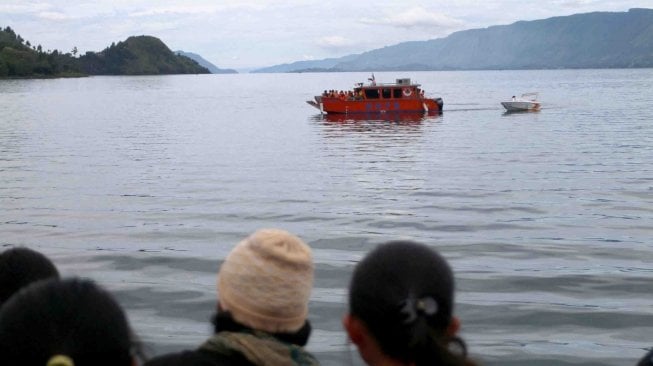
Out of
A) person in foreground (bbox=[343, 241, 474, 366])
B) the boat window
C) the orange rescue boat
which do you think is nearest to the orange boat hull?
the orange rescue boat

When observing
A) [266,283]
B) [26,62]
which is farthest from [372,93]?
[26,62]

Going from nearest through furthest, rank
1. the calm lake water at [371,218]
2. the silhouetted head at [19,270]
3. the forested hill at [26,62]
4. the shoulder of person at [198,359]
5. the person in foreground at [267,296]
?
the shoulder of person at [198,359]
the person in foreground at [267,296]
the silhouetted head at [19,270]
the calm lake water at [371,218]
the forested hill at [26,62]

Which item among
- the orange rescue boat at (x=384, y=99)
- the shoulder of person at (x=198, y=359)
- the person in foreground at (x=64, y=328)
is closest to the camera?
the person in foreground at (x=64, y=328)

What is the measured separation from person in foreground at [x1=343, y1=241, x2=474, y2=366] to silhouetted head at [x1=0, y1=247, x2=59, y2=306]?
131cm

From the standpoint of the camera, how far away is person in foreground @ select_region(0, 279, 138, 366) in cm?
251

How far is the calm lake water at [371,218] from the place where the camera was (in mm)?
10250

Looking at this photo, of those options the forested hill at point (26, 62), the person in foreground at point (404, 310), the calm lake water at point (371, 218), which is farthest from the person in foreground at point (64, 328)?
the forested hill at point (26, 62)

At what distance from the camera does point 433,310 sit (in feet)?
10.0

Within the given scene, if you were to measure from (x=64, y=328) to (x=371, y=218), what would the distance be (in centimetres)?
1489

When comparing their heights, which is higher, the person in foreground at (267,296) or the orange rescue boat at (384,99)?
the person in foreground at (267,296)

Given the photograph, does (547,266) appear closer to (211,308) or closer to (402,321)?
(211,308)

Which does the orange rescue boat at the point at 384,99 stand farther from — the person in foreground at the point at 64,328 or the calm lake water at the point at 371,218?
the person in foreground at the point at 64,328

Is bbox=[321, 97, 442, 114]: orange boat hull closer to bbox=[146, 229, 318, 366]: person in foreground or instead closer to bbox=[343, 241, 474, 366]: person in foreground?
bbox=[146, 229, 318, 366]: person in foreground

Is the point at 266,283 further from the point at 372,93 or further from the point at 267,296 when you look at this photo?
the point at 372,93
